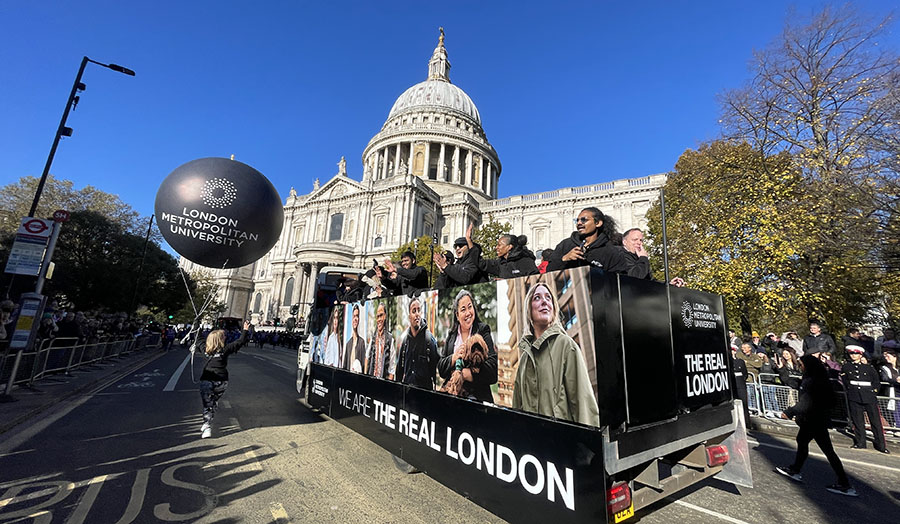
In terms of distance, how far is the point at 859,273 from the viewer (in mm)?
11742

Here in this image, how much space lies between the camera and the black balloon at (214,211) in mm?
6281

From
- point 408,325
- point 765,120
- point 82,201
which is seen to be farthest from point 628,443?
point 82,201

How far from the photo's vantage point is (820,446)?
189 inches

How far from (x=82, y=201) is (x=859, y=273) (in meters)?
46.6

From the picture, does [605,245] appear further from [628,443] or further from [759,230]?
[759,230]

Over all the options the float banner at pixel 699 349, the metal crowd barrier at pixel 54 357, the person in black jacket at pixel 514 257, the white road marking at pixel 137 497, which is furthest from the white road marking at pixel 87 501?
the metal crowd barrier at pixel 54 357

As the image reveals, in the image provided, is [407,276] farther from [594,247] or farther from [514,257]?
[594,247]

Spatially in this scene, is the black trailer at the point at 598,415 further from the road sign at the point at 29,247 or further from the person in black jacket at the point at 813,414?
the road sign at the point at 29,247

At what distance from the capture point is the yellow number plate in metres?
2.53

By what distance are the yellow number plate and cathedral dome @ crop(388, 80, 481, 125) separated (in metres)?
69.0

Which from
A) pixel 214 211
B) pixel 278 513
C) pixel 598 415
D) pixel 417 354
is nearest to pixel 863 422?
pixel 598 415

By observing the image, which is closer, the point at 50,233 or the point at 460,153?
the point at 50,233

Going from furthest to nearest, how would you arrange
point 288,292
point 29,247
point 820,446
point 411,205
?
point 288,292 < point 411,205 < point 29,247 < point 820,446

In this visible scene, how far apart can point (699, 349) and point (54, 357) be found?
16014mm
